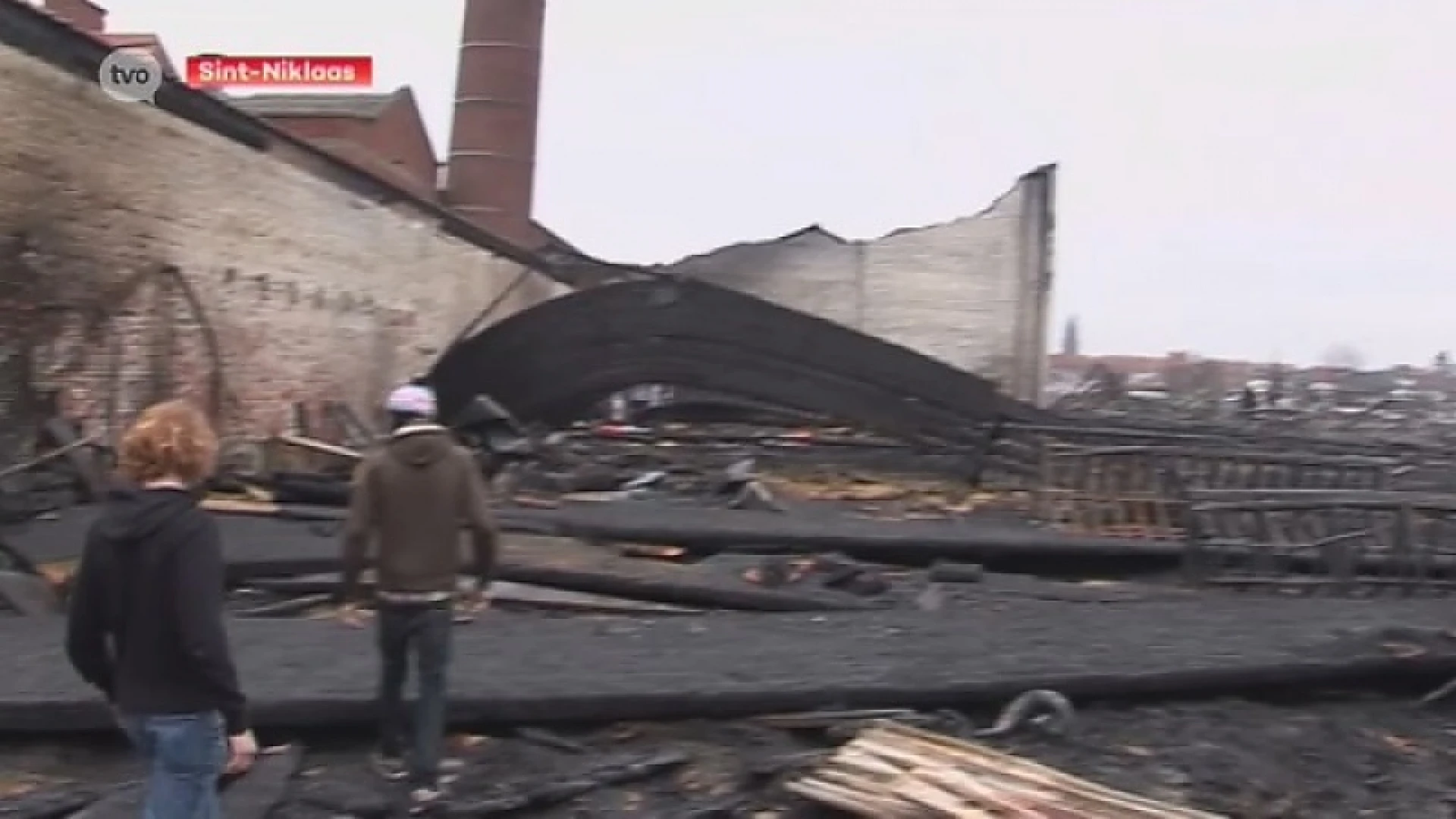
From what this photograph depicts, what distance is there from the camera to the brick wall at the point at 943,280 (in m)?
27.4

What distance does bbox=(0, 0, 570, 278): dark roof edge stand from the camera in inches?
467

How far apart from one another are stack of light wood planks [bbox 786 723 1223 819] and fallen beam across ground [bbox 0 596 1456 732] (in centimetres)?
94

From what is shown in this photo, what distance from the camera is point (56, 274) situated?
12219 millimetres

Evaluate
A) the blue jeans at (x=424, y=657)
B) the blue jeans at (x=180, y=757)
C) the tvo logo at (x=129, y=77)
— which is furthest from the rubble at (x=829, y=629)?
the tvo logo at (x=129, y=77)

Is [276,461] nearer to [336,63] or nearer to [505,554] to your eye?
[505,554]

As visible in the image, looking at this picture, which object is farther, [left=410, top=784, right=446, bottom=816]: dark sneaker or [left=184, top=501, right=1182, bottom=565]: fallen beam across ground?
[left=184, top=501, right=1182, bottom=565]: fallen beam across ground

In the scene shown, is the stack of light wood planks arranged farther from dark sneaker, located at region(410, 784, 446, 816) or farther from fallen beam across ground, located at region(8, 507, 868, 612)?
fallen beam across ground, located at region(8, 507, 868, 612)

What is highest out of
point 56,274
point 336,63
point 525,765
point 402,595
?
point 336,63

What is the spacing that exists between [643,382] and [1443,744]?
44.9 feet

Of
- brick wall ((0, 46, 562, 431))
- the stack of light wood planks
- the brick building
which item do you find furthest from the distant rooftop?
the stack of light wood planks

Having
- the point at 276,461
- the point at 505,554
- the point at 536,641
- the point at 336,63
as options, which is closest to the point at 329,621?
the point at 536,641

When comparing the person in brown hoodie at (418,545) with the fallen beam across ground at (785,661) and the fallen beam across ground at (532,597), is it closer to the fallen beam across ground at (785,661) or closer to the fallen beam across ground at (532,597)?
the fallen beam across ground at (785,661)

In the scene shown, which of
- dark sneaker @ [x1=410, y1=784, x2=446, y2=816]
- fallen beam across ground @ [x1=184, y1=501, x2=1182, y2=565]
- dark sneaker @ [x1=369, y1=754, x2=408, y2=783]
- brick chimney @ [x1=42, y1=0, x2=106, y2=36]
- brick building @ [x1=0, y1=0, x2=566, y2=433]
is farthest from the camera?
brick chimney @ [x1=42, y1=0, x2=106, y2=36]

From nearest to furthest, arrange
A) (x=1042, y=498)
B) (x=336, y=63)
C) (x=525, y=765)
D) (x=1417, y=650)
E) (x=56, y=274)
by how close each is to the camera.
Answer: (x=525, y=765) → (x=1417, y=650) → (x=56, y=274) → (x=1042, y=498) → (x=336, y=63)
